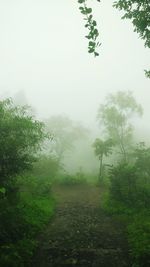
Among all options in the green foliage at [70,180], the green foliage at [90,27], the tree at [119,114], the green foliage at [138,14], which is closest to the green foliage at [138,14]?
the green foliage at [138,14]

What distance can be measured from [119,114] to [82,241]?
3614 cm

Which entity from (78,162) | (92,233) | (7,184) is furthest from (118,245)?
(78,162)

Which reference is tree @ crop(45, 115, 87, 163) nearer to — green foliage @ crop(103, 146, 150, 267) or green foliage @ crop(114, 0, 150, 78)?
green foliage @ crop(103, 146, 150, 267)

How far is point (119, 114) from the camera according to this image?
149ft

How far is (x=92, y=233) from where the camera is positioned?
1209 cm

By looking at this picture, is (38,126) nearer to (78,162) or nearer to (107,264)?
(107,264)

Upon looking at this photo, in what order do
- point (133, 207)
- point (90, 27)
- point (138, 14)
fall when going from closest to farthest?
point (90, 27) < point (138, 14) < point (133, 207)

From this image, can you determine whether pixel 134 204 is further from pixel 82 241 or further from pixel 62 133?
pixel 62 133

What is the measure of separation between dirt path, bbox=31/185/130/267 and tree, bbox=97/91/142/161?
94.5ft

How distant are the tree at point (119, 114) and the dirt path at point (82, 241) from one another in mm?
28795

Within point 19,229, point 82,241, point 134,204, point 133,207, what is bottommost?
point 82,241

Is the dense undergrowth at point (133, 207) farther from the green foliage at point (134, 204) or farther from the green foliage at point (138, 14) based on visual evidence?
the green foliage at point (138, 14)

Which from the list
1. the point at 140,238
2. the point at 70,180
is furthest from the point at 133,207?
the point at 70,180

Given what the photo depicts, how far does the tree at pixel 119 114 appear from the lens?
148 ft
